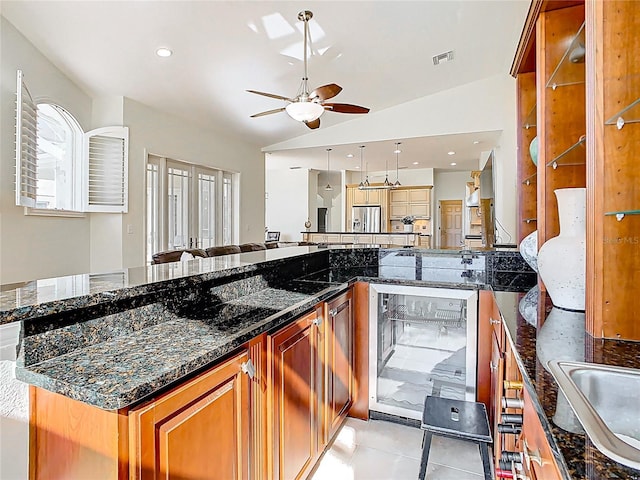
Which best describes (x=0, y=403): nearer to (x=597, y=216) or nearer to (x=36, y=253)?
(x=597, y=216)

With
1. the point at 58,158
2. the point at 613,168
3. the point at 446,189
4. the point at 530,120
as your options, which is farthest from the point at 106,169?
the point at 446,189

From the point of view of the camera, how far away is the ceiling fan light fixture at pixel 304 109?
11.3 feet

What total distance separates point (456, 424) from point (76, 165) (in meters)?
4.53

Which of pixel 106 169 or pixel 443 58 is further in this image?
pixel 443 58

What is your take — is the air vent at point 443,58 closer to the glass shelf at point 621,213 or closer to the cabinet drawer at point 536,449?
the glass shelf at point 621,213

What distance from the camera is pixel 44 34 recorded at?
325 cm

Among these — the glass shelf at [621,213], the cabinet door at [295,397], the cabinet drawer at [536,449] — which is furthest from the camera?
the cabinet door at [295,397]

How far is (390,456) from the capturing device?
205 centimetres

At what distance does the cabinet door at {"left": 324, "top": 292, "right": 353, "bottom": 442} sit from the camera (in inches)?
76.5

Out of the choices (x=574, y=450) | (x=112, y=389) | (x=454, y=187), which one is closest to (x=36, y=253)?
(x=112, y=389)

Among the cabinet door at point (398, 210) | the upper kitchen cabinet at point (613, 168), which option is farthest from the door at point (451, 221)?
the upper kitchen cabinet at point (613, 168)

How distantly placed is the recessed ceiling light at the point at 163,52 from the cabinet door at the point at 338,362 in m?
3.15

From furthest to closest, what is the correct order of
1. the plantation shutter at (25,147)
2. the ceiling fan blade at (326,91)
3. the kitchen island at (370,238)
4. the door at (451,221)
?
the door at (451,221) < the kitchen island at (370,238) < the ceiling fan blade at (326,91) < the plantation shutter at (25,147)

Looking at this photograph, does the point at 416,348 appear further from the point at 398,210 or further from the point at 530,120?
the point at 398,210
